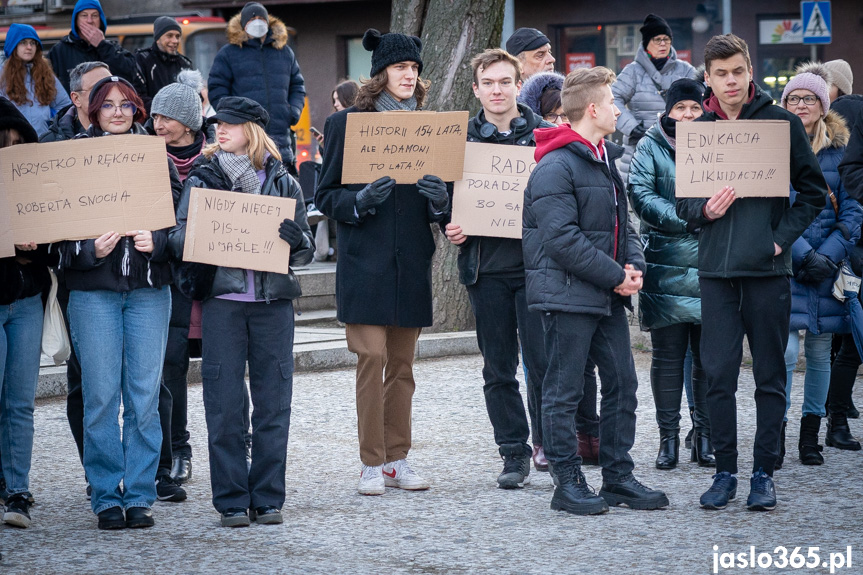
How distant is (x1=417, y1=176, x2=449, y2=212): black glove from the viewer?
5.91 m

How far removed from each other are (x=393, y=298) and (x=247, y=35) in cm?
649

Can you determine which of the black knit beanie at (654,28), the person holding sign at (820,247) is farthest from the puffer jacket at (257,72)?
the person holding sign at (820,247)

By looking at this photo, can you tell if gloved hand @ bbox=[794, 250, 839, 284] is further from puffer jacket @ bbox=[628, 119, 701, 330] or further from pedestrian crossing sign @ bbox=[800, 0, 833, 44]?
pedestrian crossing sign @ bbox=[800, 0, 833, 44]

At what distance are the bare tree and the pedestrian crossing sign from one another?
33.3 feet

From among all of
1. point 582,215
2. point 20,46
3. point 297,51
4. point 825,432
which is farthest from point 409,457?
point 297,51

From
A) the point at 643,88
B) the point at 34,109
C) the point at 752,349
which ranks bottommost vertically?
the point at 752,349

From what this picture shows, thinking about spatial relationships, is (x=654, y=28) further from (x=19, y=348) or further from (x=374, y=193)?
(x=19, y=348)

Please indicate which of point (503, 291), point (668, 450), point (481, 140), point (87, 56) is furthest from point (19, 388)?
point (87, 56)

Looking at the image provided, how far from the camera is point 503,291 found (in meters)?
6.12

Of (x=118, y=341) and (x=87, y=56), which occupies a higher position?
(x=87, y=56)

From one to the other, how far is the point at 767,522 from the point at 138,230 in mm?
3030

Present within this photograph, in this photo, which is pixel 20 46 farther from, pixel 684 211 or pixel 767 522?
pixel 767 522

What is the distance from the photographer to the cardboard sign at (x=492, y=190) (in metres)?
6.05

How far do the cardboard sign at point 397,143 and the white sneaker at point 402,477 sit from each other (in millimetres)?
1421
